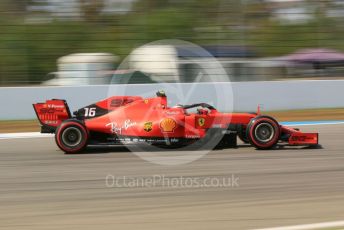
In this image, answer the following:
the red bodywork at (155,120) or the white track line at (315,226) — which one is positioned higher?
the red bodywork at (155,120)

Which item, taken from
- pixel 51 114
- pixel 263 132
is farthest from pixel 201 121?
pixel 51 114

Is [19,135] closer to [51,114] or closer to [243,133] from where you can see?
[51,114]

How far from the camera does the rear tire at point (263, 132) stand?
840 cm

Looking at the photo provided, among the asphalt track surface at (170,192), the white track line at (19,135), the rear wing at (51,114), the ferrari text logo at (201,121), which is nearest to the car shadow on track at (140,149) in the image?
the asphalt track surface at (170,192)

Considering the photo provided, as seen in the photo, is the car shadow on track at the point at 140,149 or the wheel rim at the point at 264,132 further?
the car shadow on track at the point at 140,149

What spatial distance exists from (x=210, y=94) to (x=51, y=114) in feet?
20.9

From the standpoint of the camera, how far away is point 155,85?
46.4 ft

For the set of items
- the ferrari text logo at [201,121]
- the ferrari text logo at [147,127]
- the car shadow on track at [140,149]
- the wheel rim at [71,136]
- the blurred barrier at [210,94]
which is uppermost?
the blurred barrier at [210,94]

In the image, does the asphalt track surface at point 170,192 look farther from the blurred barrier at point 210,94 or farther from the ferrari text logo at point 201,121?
the blurred barrier at point 210,94

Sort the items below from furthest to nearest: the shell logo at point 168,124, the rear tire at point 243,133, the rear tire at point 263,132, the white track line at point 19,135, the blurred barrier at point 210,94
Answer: the blurred barrier at point 210,94, the white track line at point 19,135, the rear tire at point 243,133, the rear tire at point 263,132, the shell logo at point 168,124

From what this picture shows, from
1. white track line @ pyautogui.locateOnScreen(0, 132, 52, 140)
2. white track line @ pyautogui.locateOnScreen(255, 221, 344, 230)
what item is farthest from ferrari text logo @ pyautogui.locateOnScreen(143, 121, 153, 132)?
white track line @ pyautogui.locateOnScreen(255, 221, 344, 230)

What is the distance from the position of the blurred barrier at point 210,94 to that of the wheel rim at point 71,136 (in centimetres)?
536

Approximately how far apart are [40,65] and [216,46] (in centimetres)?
483

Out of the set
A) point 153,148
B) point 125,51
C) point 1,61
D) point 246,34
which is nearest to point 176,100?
point 125,51
